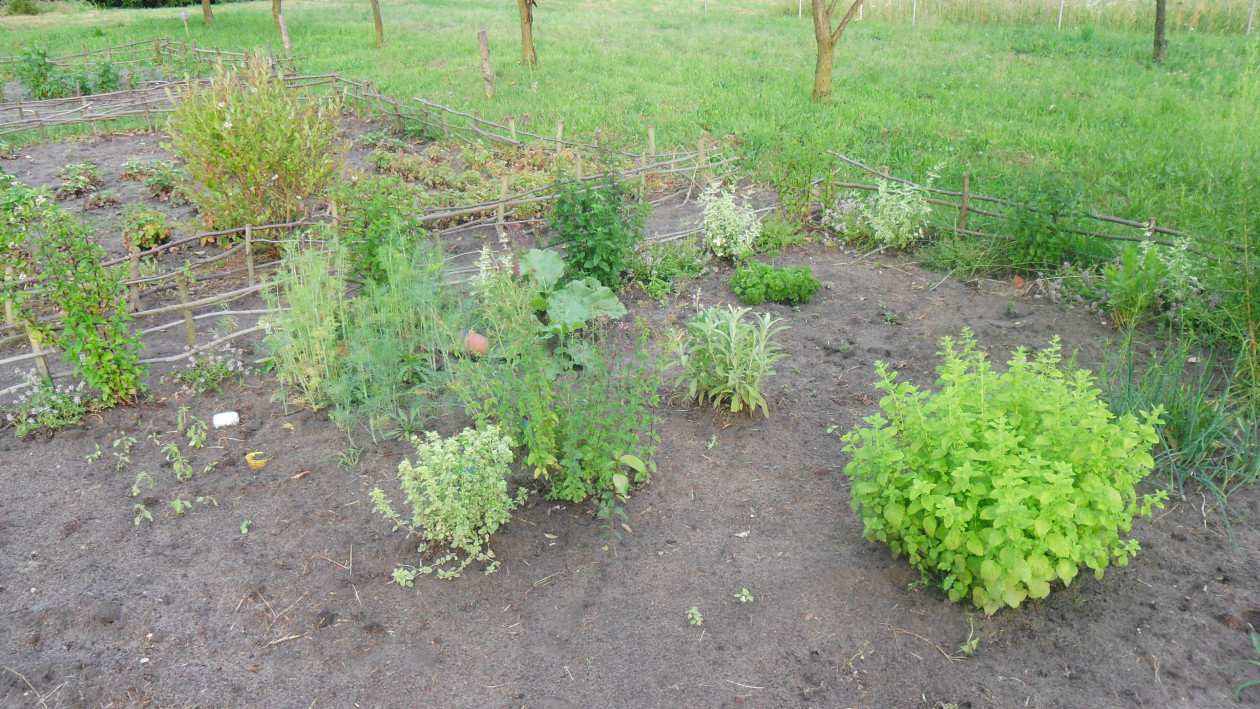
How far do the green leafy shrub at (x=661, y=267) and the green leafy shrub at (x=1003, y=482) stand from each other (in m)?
3.10

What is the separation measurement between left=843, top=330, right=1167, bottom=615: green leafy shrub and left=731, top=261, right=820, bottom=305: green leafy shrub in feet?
8.51

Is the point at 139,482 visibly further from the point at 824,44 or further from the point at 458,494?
the point at 824,44

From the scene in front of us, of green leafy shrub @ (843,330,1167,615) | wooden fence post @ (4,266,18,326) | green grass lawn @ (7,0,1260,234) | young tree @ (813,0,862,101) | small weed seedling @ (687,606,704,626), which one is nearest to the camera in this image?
green leafy shrub @ (843,330,1167,615)

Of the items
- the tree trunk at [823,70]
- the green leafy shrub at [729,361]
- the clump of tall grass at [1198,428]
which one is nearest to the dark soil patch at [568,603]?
the clump of tall grass at [1198,428]

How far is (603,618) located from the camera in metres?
3.47

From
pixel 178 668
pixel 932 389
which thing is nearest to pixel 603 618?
pixel 178 668

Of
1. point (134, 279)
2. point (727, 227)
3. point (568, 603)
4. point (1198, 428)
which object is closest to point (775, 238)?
point (727, 227)

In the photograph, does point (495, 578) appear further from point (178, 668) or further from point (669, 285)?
point (669, 285)

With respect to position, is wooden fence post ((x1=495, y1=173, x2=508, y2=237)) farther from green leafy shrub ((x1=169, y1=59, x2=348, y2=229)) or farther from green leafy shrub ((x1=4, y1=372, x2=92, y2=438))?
green leafy shrub ((x1=4, y1=372, x2=92, y2=438))

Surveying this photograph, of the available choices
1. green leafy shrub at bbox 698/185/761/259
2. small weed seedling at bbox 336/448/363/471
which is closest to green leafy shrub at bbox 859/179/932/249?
green leafy shrub at bbox 698/185/761/259

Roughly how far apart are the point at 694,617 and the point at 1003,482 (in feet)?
4.48

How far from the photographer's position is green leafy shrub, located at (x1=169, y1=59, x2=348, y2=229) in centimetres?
700

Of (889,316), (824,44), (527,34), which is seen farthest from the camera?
(527,34)

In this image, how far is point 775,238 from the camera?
7.23 metres
